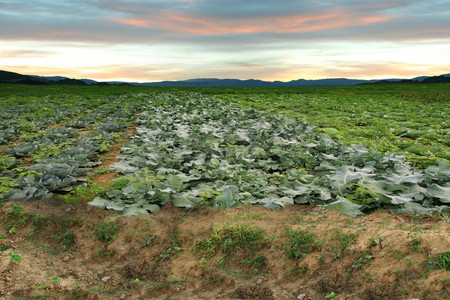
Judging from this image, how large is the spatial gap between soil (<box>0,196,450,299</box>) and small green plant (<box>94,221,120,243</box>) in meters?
0.03

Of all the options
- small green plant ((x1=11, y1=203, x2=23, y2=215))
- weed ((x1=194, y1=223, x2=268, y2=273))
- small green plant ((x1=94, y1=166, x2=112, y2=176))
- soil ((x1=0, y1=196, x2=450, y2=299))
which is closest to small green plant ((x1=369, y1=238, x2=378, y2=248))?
soil ((x1=0, y1=196, x2=450, y2=299))

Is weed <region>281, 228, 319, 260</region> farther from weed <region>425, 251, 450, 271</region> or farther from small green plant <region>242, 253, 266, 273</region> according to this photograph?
weed <region>425, 251, 450, 271</region>

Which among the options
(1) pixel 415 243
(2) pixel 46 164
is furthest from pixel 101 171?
(1) pixel 415 243

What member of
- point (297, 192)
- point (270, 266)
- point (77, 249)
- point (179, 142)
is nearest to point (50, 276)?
point (77, 249)

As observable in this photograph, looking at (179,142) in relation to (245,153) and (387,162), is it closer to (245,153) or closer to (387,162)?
(245,153)

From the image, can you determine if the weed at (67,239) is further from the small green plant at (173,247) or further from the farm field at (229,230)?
the small green plant at (173,247)

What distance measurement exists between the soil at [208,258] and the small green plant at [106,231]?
3cm

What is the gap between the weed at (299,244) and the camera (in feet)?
10.2

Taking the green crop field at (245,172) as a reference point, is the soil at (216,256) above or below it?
below

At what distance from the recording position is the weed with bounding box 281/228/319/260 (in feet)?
10.2

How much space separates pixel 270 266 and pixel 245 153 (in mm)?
3421

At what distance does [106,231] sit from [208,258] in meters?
1.35

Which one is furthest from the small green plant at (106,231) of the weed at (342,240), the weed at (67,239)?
the weed at (342,240)

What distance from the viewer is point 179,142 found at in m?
7.52
